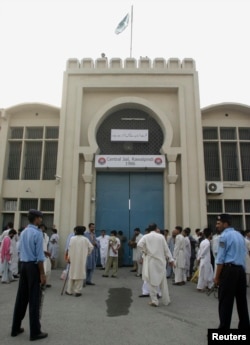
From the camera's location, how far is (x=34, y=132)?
48.3ft

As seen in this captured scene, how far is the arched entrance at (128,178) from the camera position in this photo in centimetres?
1291

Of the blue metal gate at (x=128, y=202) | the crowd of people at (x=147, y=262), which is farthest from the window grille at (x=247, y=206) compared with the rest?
the crowd of people at (x=147, y=262)

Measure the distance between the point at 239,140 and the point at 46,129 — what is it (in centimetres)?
906

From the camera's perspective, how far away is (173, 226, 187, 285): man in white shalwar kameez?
911cm

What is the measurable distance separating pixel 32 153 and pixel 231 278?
39.9 feet

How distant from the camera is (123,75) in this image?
13750 millimetres

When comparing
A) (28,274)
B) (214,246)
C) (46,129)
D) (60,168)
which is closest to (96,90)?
(46,129)

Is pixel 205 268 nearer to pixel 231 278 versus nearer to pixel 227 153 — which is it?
pixel 231 278

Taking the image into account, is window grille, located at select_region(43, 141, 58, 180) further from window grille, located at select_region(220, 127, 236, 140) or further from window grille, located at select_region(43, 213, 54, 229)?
window grille, located at select_region(220, 127, 236, 140)

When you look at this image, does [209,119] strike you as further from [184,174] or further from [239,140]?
[184,174]

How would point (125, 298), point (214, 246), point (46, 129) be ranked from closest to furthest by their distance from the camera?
point (125, 298), point (214, 246), point (46, 129)

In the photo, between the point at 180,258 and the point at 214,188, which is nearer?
the point at 180,258

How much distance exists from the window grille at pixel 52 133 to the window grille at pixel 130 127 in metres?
2.21

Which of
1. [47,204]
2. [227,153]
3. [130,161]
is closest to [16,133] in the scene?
[47,204]
